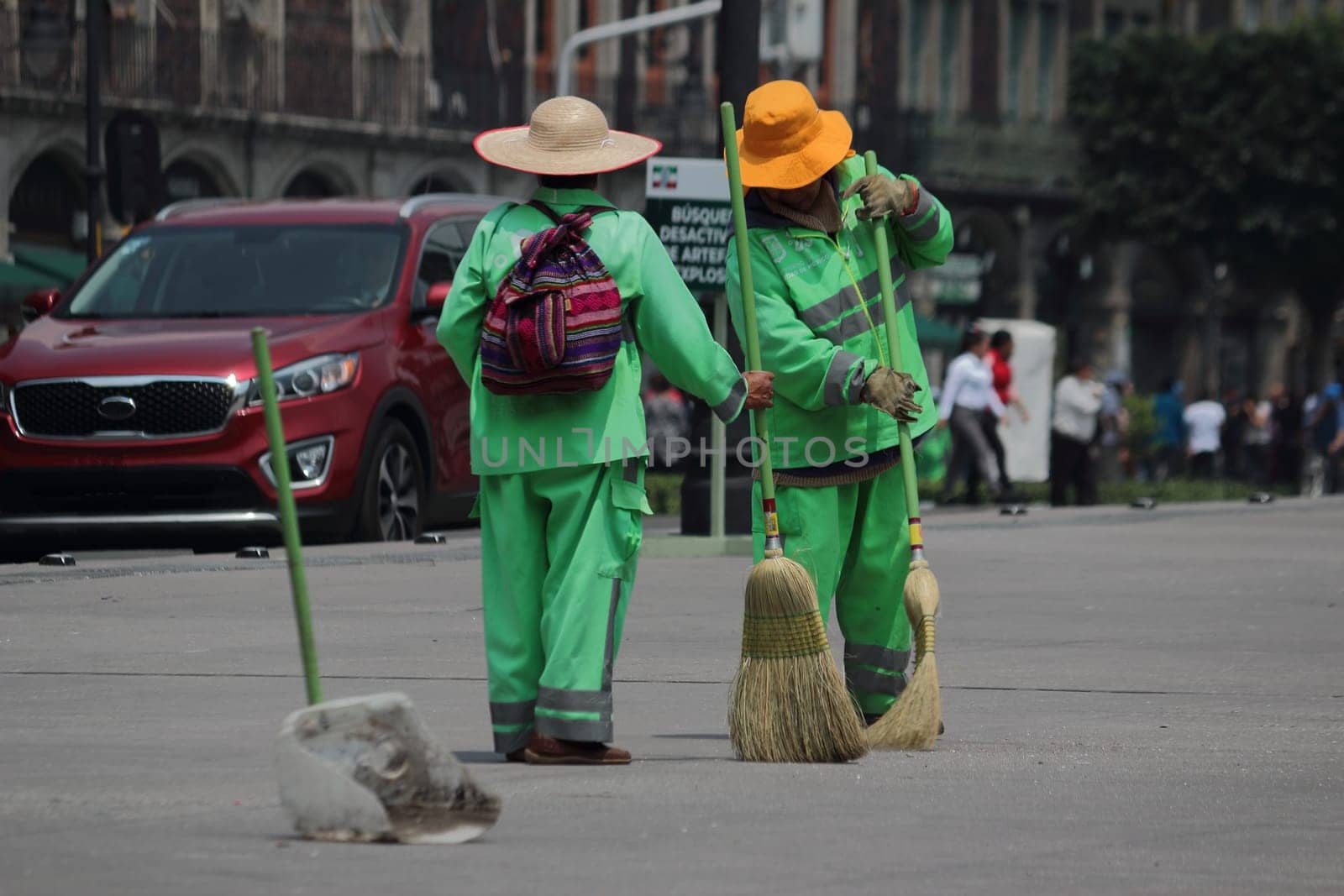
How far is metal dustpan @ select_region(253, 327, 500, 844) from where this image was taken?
19.9 feet

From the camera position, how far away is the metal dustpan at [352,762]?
6.07 metres

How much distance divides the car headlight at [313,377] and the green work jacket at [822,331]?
20.3ft

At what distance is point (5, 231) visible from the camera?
3559cm

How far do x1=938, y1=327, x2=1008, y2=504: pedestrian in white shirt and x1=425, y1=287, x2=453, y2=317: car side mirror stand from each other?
35.2 feet

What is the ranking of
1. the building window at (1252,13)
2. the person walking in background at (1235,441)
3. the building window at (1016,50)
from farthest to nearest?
the building window at (1252,13)
the building window at (1016,50)
the person walking in background at (1235,441)

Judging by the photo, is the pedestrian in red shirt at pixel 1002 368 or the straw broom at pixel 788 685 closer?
the straw broom at pixel 788 685

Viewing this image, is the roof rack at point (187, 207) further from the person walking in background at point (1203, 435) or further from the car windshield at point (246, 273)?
the person walking in background at point (1203, 435)

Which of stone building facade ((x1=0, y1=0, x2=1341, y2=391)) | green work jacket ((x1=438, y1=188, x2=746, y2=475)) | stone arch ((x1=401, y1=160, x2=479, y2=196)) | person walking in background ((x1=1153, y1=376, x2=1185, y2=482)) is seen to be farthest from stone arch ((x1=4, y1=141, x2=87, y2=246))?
green work jacket ((x1=438, y1=188, x2=746, y2=475))

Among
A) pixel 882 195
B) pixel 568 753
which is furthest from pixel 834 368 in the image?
pixel 568 753

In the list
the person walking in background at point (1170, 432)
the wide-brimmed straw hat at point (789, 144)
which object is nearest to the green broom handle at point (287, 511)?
the wide-brimmed straw hat at point (789, 144)

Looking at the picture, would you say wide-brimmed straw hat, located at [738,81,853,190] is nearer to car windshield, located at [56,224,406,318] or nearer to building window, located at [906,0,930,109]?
car windshield, located at [56,224,406,318]

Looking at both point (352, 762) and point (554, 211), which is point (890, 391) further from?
point (352, 762)

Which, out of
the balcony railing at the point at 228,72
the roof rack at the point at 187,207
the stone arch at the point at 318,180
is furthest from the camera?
the stone arch at the point at 318,180

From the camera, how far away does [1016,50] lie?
56.7 metres
